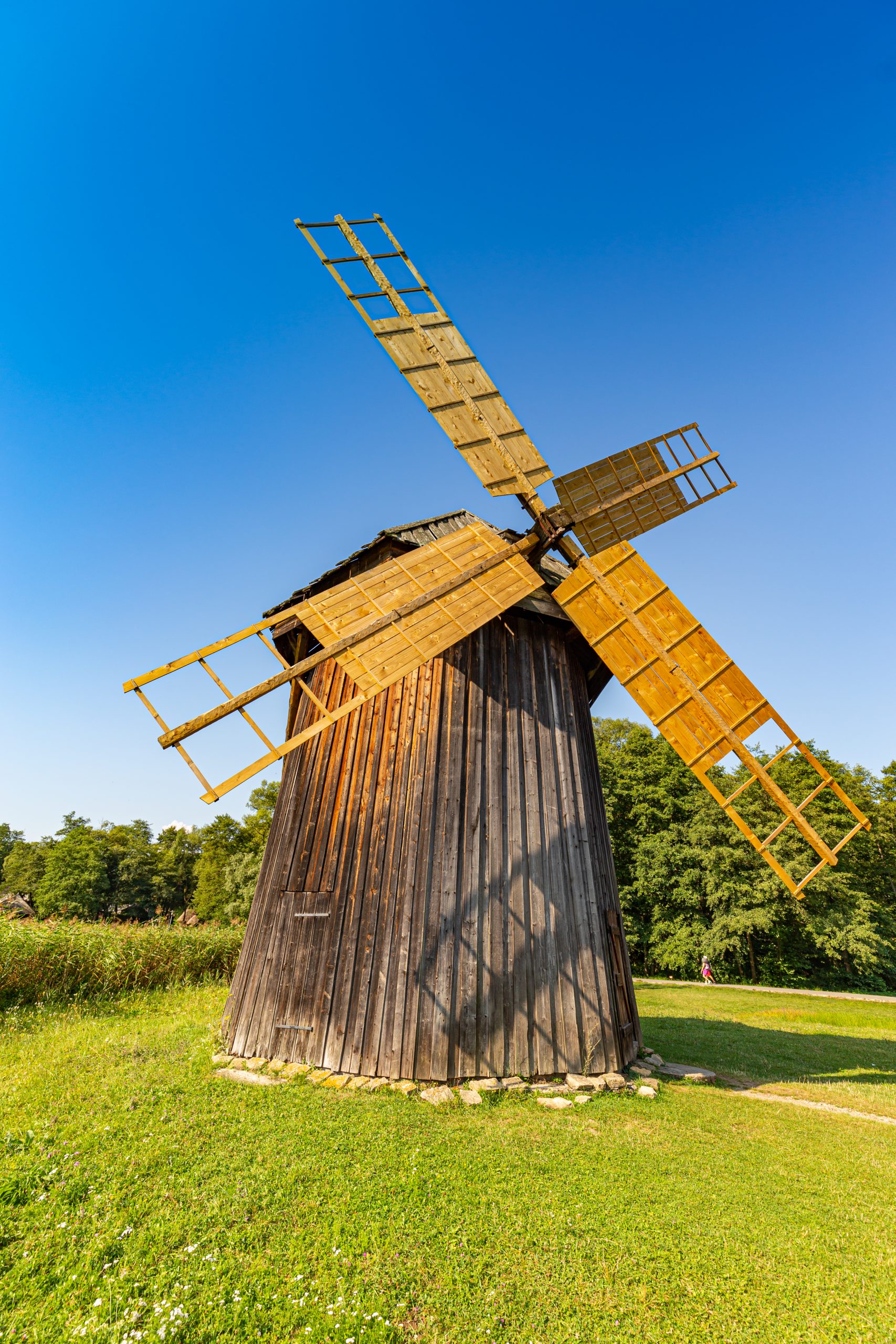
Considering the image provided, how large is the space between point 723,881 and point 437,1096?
97.9 feet

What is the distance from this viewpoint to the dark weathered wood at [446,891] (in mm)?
7082

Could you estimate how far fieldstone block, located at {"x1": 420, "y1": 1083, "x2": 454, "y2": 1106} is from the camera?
20.6 ft

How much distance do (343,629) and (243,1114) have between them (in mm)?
5123

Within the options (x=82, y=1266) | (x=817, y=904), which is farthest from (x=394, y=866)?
(x=817, y=904)

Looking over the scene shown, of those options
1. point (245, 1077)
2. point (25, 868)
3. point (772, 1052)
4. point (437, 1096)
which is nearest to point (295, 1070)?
point (245, 1077)

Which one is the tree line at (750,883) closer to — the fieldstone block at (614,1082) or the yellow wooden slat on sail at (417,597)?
the fieldstone block at (614,1082)

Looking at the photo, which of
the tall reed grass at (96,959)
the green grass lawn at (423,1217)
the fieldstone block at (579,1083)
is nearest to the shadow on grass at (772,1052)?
the green grass lawn at (423,1217)

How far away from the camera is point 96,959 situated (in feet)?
38.4

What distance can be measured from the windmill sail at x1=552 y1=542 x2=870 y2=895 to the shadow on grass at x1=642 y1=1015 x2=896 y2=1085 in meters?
4.20

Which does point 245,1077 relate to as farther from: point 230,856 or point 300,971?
point 230,856

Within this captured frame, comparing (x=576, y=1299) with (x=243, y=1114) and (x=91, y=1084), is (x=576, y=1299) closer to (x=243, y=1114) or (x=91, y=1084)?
(x=243, y=1114)

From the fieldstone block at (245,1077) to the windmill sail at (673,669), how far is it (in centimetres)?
625

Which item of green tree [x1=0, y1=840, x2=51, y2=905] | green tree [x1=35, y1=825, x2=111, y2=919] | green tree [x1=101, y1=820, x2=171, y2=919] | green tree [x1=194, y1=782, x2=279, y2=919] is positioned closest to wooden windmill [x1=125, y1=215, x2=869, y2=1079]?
green tree [x1=194, y1=782, x2=279, y2=919]

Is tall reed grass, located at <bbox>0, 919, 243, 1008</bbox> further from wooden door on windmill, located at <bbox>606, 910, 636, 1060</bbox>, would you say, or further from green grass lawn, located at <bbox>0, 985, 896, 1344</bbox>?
wooden door on windmill, located at <bbox>606, 910, 636, 1060</bbox>
